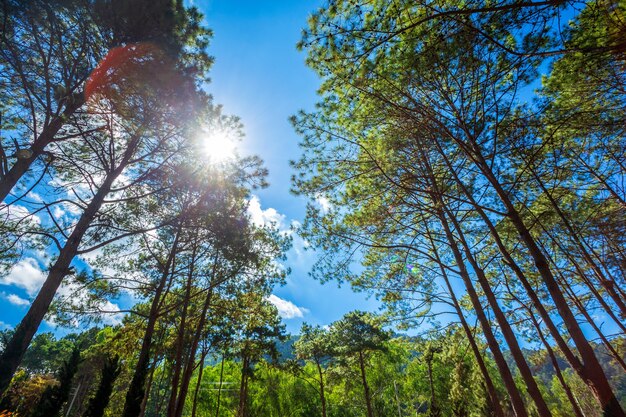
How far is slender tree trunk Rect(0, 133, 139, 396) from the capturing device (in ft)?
16.6

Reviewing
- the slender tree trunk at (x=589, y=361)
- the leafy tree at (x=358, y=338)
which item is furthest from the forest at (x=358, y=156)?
the leafy tree at (x=358, y=338)

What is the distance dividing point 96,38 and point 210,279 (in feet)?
28.5

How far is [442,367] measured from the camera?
30688mm

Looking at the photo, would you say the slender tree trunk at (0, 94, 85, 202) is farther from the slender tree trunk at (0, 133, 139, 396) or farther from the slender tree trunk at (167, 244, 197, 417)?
the slender tree trunk at (167, 244, 197, 417)

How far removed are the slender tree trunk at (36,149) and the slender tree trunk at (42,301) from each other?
4.82 feet

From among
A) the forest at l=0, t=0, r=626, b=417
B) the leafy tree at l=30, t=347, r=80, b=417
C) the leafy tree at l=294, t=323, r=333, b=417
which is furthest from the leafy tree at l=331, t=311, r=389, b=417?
the leafy tree at l=30, t=347, r=80, b=417

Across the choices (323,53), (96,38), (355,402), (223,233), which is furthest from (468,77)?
(355,402)

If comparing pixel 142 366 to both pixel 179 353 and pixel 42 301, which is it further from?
pixel 42 301

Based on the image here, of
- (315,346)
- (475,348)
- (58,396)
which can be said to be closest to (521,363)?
(475,348)

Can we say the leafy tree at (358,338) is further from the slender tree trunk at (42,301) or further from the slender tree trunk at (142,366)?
the slender tree trunk at (42,301)

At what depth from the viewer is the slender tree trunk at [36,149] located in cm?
572

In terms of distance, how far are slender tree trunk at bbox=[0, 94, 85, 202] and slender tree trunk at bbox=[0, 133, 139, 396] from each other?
1469 mm

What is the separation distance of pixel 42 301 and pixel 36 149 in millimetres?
3470

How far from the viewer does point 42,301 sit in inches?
219
